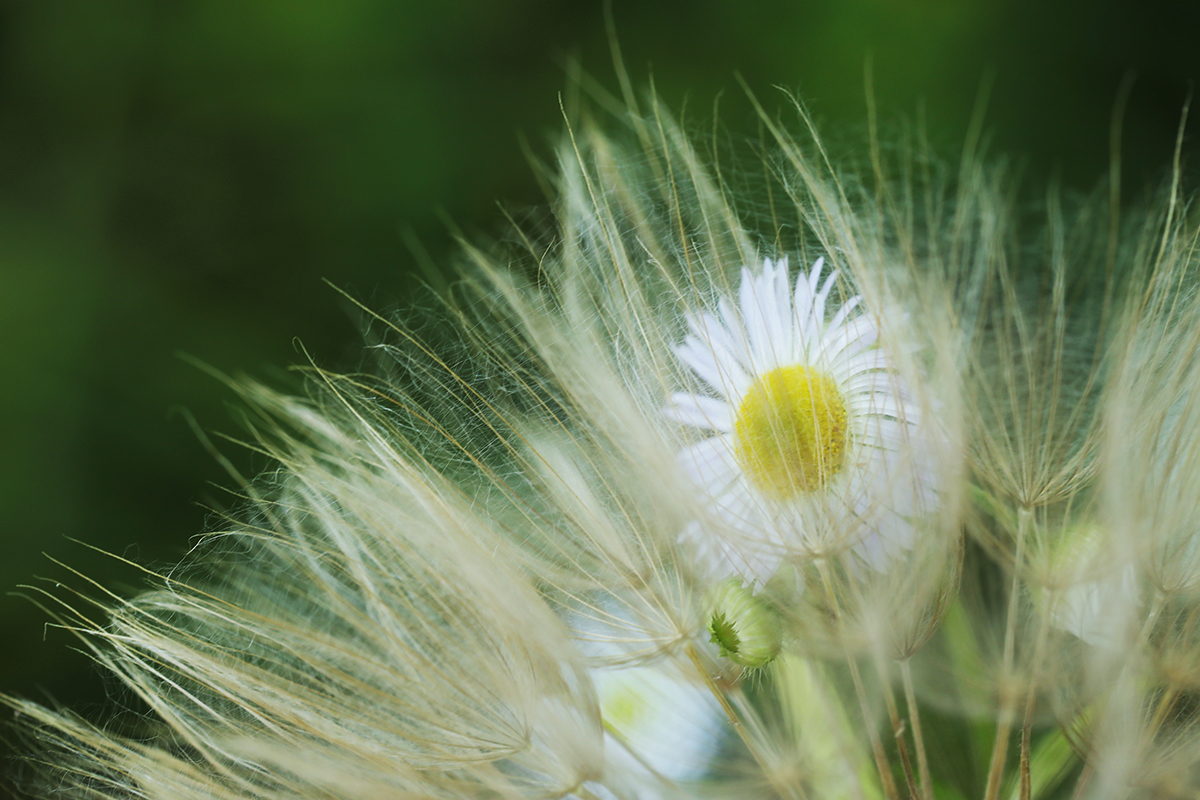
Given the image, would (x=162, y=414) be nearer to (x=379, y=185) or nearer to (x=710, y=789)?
(x=379, y=185)

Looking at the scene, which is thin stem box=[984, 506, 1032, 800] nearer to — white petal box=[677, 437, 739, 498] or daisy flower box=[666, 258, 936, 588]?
daisy flower box=[666, 258, 936, 588]

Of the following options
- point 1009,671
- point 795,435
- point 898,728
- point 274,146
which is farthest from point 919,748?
point 274,146

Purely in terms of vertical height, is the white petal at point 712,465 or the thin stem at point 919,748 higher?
the white petal at point 712,465

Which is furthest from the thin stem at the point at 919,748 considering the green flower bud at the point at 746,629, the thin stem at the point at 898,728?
the green flower bud at the point at 746,629

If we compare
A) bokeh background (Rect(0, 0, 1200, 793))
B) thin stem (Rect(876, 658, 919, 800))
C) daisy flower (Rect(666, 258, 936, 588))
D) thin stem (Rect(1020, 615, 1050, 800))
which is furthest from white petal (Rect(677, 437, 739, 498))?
bokeh background (Rect(0, 0, 1200, 793))

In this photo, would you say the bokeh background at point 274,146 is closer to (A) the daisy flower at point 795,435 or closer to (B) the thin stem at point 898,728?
(A) the daisy flower at point 795,435

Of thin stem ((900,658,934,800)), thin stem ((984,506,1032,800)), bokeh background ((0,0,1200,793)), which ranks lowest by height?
thin stem ((900,658,934,800))

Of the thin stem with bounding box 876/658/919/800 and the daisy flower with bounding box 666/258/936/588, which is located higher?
the daisy flower with bounding box 666/258/936/588
